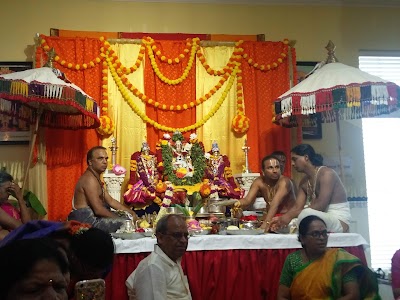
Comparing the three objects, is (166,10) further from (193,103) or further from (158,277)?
(158,277)

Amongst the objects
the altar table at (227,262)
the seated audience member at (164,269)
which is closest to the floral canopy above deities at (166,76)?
the altar table at (227,262)

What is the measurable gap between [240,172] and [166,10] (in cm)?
246

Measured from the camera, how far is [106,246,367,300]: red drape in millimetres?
4121

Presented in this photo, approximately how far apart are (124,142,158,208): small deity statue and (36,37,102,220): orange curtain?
2.32ft

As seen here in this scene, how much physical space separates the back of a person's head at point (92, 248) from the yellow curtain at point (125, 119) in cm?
426

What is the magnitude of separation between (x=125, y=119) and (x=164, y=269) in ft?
11.6

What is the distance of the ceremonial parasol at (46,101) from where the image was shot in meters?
5.26

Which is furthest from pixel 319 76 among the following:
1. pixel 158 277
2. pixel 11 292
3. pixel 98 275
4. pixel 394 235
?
pixel 11 292

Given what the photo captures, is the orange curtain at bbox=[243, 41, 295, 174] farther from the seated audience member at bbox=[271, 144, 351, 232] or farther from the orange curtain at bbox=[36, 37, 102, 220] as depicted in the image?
the orange curtain at bbox=[36, 37, 102, 220]

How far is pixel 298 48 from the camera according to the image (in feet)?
23.2

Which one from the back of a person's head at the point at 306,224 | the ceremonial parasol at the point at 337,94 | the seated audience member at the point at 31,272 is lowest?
the back of a person's head at the point at 306,224

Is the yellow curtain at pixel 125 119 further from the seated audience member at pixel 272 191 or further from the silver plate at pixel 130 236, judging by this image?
the silver plate at pixel 130 236

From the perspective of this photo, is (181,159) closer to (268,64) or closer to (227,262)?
(268,64)

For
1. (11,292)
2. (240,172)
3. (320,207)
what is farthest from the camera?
(240,172)
